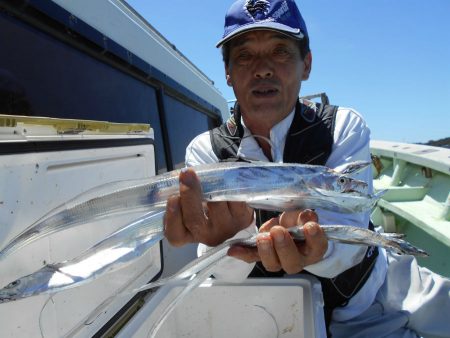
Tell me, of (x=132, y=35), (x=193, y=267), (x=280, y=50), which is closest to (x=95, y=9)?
(x=132, y=35)

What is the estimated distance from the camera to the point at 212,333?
2.18 meters

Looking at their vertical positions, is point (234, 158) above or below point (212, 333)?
above

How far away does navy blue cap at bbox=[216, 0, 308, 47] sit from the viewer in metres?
1.96

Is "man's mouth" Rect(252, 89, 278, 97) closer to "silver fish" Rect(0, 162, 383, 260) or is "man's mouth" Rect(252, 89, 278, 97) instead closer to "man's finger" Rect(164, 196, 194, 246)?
"silver fish" Rect(0, 162, 383, 260)

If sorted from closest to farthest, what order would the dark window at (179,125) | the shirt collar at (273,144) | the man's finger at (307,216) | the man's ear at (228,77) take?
the man's finger at (307,216), the shirt collar at (273,144), the man's ear at (228,77), the dark window at (179,125)

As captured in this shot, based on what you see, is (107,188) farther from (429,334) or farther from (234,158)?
(429,334)

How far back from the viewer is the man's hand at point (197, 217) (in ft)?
4.53

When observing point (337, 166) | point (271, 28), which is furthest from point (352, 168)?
point (271, 28)

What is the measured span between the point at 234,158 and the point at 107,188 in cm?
109

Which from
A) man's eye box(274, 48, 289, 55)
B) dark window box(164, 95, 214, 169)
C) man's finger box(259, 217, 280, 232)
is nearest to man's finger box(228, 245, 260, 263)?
man's finger box(259, 217, 280, 232)

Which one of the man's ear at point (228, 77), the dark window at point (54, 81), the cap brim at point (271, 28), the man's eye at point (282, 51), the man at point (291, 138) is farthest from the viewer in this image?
the man's ear at point (228, 77)

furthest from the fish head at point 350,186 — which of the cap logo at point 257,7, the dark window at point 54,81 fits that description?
the dark window at point 54,81

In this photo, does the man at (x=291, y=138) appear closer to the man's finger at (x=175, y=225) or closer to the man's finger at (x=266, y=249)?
the man's finger at (x=175, y=225)

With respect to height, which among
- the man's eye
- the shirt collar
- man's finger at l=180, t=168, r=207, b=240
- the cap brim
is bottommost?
man's finger at l=180, t=168, r=207, b=240
